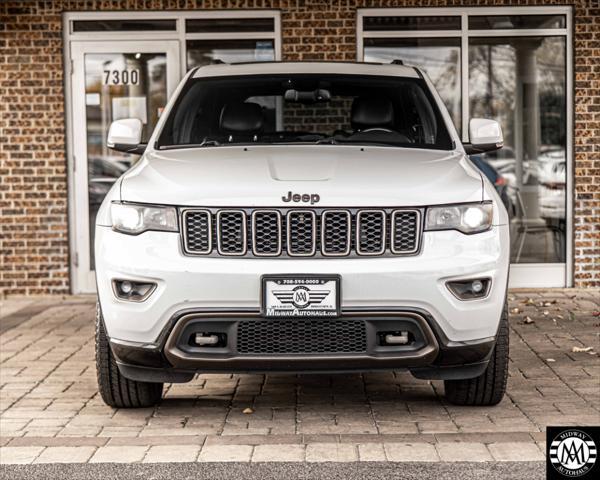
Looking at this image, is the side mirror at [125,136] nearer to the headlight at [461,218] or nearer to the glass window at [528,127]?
the headlight at [461,218]

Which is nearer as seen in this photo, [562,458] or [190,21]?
[562,458]

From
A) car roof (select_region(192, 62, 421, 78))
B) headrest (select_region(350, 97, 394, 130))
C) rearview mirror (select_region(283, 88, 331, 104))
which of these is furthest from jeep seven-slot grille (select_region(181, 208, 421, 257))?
car roof (select_region(192, 62, 421, 78))

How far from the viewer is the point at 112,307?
217 inches

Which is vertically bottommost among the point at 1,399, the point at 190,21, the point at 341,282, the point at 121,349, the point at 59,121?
the point at 1,399

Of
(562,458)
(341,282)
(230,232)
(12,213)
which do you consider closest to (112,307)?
(230,232)

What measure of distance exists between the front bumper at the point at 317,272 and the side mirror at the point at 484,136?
114 centimetres

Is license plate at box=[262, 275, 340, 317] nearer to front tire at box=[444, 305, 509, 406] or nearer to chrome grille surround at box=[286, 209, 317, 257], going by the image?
chrome grille surround at box=[286, 209, 317, 257]

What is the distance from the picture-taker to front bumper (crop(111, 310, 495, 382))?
17.4ft

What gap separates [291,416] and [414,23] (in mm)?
6087

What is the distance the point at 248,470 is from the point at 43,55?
7010 millimetres

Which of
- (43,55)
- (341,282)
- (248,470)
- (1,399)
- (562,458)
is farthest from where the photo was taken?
(43,55)

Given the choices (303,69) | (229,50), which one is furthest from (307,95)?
(229,50)

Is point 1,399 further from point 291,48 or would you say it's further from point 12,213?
point 291,48

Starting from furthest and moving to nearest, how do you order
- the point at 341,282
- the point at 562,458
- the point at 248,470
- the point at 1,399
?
1. the point at 1,399
2. the point at 341,282
3. the point at 248,470
4. the point at 562,458
